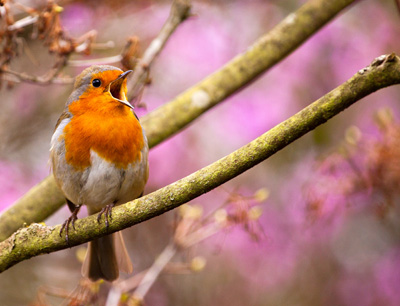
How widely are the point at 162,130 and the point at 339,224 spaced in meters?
1.85

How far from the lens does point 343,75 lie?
4523 millimetres

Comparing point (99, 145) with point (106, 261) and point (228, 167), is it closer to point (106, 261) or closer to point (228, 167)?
point (106, 261)

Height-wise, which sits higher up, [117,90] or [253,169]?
[117,90]

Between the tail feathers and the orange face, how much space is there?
589 mm

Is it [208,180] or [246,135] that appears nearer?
[208,180]

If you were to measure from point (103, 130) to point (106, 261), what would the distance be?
29.8 inches

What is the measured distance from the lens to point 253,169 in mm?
4410

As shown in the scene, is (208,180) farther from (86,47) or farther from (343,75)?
(343,75)

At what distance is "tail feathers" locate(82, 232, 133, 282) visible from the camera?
2.77m

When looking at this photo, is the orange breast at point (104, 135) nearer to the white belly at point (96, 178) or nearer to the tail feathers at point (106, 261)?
the white belly at point (96, 178)

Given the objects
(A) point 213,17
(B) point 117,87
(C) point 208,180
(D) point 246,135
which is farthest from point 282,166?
(C) point 208,180

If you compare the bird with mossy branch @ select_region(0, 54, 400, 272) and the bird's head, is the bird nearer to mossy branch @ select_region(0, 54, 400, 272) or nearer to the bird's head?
the bird's head

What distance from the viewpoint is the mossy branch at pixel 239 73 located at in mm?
2881

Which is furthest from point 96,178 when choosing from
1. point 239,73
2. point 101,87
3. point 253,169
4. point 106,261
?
point 253,169
